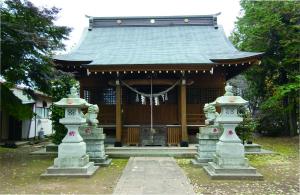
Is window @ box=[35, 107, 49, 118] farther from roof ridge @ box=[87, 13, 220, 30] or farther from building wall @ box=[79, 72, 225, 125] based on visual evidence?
building wall @ box=[79, 72, 225, 125]

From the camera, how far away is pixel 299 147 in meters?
16.8

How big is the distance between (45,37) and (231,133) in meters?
6.74

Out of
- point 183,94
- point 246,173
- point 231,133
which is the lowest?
point 246,173

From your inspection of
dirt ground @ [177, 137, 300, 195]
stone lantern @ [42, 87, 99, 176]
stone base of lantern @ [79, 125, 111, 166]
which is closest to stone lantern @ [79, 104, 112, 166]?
stone base of lantern @ [79, 125, 111, 166]

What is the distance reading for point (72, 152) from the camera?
9.42 metres

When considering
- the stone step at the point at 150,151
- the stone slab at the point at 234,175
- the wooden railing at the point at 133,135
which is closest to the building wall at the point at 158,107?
the wooden railing at the point at 133,135

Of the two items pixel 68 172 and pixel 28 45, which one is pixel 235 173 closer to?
pixel 68 172

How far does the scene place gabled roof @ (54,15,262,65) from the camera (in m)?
15.9

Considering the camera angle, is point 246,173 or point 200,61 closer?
point 246,173

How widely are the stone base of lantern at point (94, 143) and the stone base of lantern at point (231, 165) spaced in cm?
369

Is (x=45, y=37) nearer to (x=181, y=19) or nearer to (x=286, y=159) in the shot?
(x=286, y=159)

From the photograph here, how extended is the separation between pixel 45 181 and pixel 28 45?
174 inches

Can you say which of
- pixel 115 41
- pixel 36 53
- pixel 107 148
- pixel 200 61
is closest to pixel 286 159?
pixel 200 61

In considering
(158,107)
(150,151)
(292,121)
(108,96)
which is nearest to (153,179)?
(150,151)
